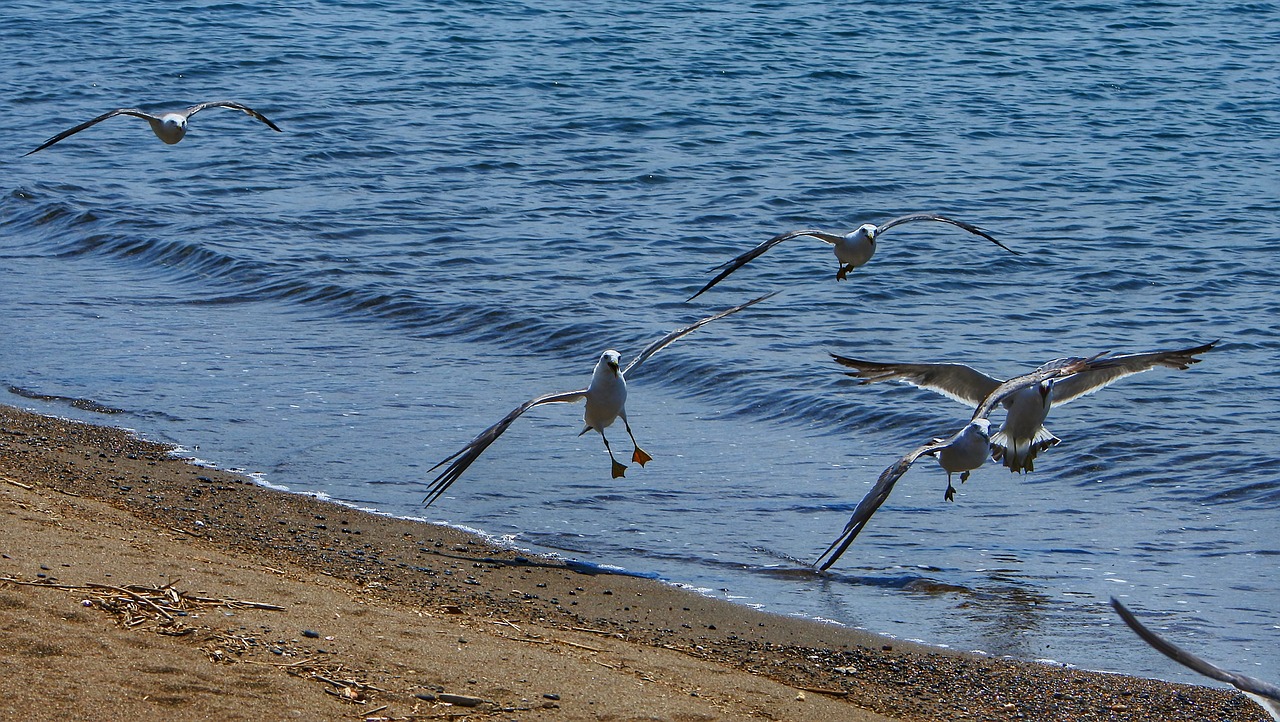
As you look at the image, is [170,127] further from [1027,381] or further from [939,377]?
[1027,381]

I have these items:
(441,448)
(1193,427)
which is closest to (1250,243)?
(1193,427)

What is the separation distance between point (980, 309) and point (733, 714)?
9.26 metres

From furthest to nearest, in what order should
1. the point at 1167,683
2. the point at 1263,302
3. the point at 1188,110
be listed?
the point at 1188,110 < the point at 1263,302 < the point at 1167,683

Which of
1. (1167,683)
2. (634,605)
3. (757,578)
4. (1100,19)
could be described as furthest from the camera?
(1100,19)

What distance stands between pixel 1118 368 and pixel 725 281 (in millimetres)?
7412

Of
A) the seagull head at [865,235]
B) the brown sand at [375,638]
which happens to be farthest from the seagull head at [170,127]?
the seagull head at [865,235]

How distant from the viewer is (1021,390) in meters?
9.27

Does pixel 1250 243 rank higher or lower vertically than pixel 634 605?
lower

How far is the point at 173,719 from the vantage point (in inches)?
209

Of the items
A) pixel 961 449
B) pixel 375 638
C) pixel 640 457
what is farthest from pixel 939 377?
pixel 375 638

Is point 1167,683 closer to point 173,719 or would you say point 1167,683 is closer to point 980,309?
point 173,719

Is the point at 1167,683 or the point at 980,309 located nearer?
the point at 1167,683

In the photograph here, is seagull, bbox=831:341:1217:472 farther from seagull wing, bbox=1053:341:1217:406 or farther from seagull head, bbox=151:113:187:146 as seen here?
seagull head, bbox=151:113:187:146

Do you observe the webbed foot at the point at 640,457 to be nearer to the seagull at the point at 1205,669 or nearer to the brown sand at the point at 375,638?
the brown sand at the point at 375,638
